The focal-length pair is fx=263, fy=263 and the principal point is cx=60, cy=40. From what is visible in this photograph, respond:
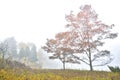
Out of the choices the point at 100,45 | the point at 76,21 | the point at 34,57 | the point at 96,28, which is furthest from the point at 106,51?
the point at 34,57

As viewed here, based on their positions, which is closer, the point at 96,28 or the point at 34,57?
the point at 96,28

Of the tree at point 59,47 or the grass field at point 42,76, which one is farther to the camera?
the tree at point 59,47

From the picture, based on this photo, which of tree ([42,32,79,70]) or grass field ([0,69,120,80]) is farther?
tree ([42,32,79,70])

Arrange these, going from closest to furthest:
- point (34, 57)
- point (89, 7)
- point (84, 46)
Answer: point (84, 46)
point (89, 7)
point (34, 57)

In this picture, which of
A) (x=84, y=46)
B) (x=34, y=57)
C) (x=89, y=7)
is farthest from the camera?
(x=34, y=57)

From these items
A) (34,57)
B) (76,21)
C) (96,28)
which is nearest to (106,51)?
(96,28)

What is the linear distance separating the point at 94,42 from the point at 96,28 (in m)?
1.78

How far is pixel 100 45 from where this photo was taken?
31484mm

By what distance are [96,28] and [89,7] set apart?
129 inches

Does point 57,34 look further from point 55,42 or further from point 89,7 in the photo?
point 89,7

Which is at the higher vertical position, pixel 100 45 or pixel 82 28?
pixel 82 28

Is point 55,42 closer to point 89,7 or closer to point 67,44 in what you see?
point 67,44

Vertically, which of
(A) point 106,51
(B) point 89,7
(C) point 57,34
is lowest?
(A) point 106,51

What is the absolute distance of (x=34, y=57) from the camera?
91000 mm
